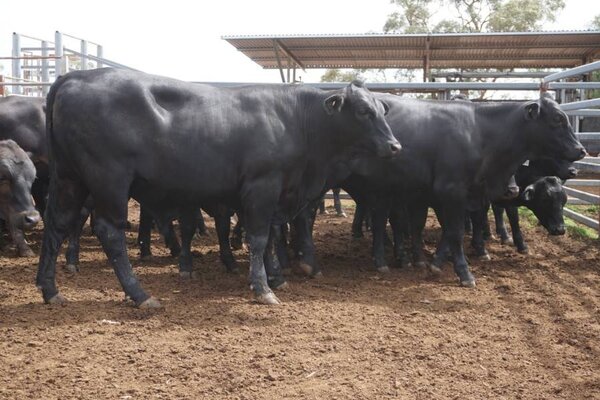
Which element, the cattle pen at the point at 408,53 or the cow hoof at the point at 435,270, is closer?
the cow hoof at the point at 435,270

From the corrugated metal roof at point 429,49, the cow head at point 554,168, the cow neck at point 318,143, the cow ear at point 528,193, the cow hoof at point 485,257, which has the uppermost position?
the corrugated metal roof at point 429,49

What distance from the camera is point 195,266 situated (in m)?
7.77

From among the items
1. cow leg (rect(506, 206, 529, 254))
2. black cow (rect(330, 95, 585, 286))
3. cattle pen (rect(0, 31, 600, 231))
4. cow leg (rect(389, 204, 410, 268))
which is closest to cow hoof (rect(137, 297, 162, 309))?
black cow (rect(330, 95, 585, 286))

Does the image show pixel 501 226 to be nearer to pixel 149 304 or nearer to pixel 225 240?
pixel 225 240

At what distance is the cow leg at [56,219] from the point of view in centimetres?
585

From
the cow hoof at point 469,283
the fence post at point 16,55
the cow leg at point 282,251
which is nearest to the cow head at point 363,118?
the cow leg at point 282,251

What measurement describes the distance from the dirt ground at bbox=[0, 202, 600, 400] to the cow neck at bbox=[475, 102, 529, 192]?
4.03ft

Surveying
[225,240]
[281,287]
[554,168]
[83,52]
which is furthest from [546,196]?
[83,52]

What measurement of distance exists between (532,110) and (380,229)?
2164mm

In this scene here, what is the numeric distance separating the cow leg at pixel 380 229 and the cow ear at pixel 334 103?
1797mm

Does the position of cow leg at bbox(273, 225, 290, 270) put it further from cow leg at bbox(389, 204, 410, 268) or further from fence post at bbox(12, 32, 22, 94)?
fence post at bbox(12, 32, 22, 94)

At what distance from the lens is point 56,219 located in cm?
592

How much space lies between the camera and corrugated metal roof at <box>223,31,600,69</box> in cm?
1781

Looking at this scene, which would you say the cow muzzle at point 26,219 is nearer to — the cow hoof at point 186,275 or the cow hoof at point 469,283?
the cow hoof at point 186,275
